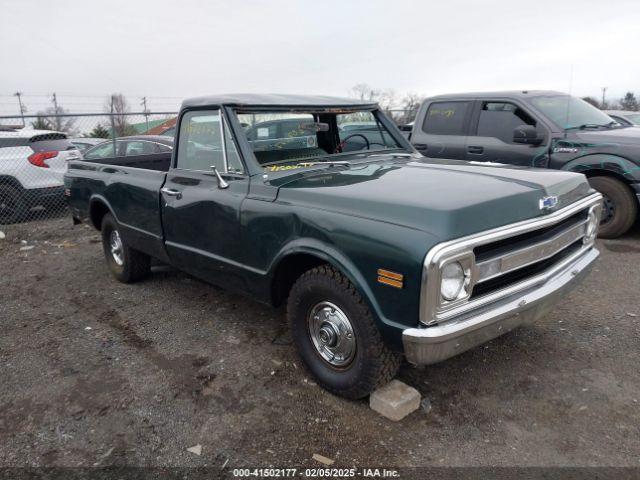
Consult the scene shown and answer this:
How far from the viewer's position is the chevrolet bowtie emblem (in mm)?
2859

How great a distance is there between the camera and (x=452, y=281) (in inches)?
96.4

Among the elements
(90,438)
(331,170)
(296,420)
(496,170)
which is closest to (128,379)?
(90,438)

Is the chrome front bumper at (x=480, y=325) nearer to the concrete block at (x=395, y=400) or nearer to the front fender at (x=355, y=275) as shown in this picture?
the front fender at (x=355, y=275)

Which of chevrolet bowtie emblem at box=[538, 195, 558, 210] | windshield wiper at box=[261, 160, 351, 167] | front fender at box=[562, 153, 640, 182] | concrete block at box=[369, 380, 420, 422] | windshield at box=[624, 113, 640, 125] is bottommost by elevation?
concrete block at box=[369, 380, 420, 422]

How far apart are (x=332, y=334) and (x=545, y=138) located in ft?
15.1

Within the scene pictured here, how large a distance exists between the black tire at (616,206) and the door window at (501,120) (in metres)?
1.13

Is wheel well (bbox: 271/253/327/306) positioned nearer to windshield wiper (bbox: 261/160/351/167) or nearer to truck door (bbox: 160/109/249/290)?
truck door (bbox: 160/109/249/290)

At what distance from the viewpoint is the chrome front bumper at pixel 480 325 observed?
2.41 meters

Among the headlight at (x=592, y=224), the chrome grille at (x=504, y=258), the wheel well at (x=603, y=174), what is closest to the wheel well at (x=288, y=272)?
the chrome grille at (x=504, y=258)

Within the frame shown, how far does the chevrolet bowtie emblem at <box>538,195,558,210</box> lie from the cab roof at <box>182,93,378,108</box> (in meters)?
2.00

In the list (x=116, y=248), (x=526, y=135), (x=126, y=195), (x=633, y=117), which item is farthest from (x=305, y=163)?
(x=633, y=117)

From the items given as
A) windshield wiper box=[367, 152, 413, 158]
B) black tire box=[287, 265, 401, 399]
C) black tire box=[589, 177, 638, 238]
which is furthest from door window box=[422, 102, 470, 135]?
black tire box=[287, 265, 401, 399]

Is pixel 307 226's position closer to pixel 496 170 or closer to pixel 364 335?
pixel 364 335

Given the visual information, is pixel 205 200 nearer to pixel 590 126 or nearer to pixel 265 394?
pixel 265 394
